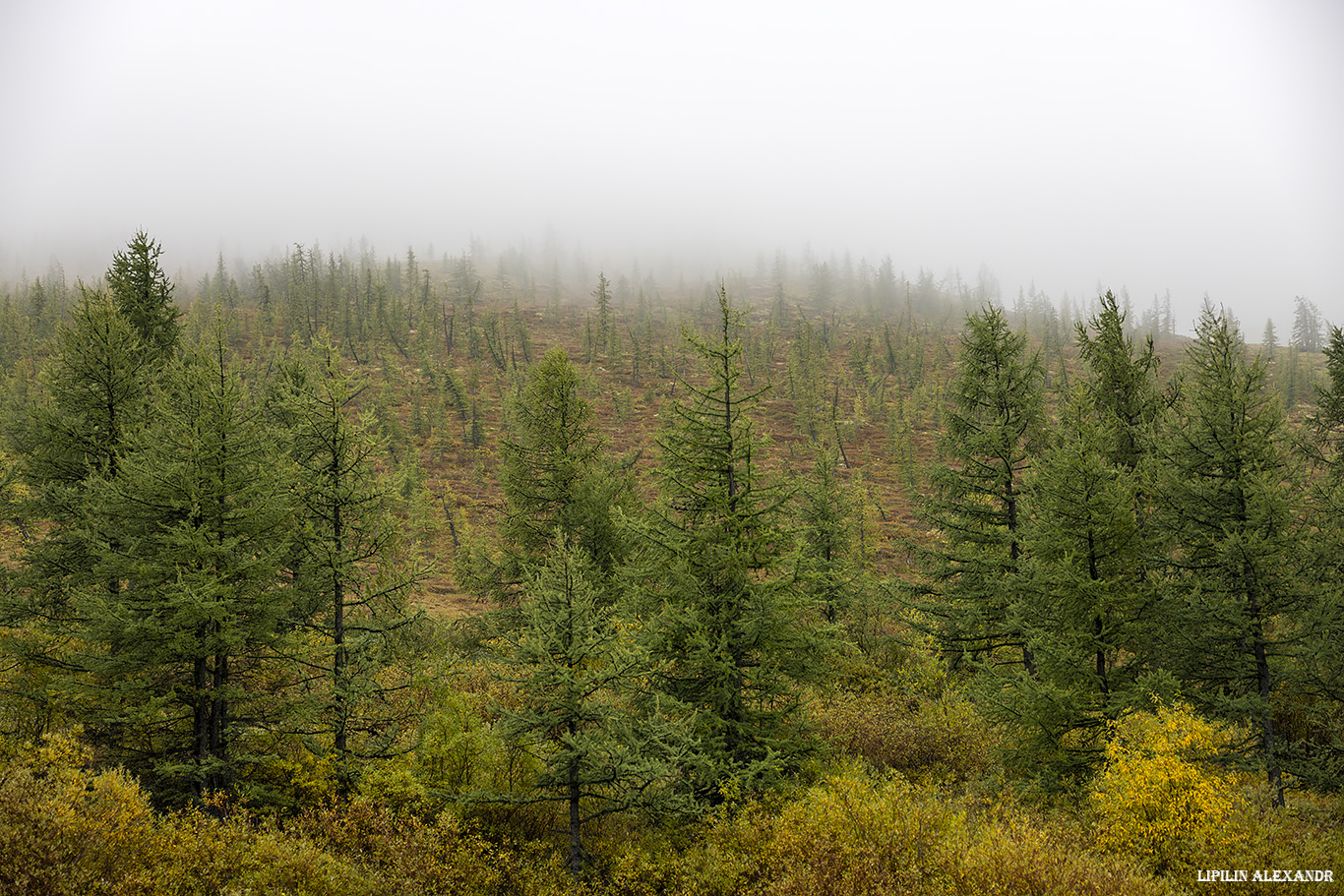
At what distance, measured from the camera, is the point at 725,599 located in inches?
480

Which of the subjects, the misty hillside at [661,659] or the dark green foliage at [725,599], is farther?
the dark green foliage at [725,599]

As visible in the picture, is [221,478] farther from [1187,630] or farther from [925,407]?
[925,407]

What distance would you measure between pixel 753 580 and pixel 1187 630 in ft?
35.9

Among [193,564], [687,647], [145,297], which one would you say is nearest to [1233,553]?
[687,647]

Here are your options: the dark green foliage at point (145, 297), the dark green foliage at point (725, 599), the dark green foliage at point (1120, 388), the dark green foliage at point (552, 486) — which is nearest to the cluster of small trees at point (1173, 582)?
the dark green foliage at point (1120, 388)

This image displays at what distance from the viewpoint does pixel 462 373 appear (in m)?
91.7

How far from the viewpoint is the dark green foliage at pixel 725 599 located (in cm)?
1183

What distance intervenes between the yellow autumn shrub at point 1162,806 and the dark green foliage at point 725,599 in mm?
5293

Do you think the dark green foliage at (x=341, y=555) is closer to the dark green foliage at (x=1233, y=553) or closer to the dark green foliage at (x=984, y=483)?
the dark green foliage at (x=984, y=483)

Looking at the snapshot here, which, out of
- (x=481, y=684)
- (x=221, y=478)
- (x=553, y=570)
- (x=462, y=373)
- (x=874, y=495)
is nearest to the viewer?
(x=553, y=570)

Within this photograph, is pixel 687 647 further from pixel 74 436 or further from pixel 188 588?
pixel 74 436

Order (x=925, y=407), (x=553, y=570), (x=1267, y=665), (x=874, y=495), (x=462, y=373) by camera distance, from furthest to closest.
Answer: (x=462, y=373)
(x=925, y=407)
(x=874, y=495)
(x=1267, y=665)
(x=553, y=570)

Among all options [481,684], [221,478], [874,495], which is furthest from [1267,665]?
[874,495]

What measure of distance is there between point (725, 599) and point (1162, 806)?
26.4 feet
